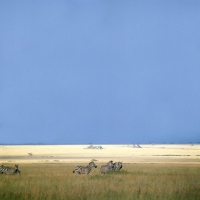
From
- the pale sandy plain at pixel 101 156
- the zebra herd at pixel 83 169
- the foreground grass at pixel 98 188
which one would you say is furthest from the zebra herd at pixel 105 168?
the pale sandy plain at pixel 101 156

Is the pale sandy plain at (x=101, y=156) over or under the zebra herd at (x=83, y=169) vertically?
over

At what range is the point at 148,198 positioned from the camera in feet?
34.4

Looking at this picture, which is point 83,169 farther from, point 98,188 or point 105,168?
point 98,188

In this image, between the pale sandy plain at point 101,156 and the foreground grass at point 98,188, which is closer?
the foreground grass at point 98,188

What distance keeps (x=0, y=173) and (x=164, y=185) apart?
5648 mm

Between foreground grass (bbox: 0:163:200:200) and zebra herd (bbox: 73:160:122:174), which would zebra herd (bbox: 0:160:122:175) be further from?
foreground grass (bbox: 0:163:200:200)

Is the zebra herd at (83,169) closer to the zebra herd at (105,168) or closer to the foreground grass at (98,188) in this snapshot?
the zebra herd at (105,168)

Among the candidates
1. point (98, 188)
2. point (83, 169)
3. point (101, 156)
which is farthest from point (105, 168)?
point (101, 156)

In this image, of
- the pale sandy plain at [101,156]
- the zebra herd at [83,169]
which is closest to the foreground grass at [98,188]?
the zebra herd at [83,169]

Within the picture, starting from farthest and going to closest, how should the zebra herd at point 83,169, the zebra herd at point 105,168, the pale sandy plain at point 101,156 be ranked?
1. the pale sandy plain at point 101,156
2. the zebra herd at point 105,168
3. the zebra herd at point 83,169

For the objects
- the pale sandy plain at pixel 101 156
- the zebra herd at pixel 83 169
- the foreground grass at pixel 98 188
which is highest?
the pale sandy plain at pixel 101 156

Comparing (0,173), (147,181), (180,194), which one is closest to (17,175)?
(0,173)

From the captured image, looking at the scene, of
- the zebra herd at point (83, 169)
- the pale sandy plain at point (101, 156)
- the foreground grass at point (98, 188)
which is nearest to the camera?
the foreground grass at point (98, 188)

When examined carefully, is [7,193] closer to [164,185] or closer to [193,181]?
[164,185]
